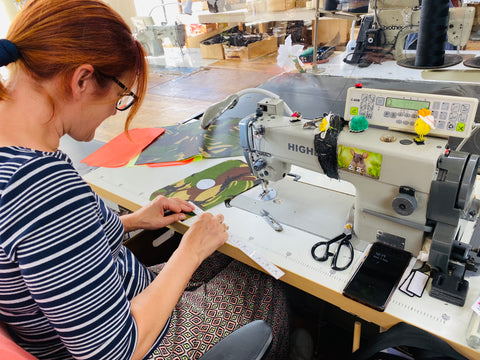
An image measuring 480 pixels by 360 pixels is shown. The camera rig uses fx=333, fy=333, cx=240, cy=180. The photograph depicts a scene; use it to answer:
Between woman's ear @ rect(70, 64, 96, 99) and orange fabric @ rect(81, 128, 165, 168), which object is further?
orange fabric @ rect(81, 128, 165, 168)

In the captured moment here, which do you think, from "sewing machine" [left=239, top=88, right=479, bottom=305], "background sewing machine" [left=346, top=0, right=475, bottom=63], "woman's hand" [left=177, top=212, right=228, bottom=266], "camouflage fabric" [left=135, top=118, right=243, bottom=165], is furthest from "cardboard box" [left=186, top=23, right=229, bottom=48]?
"woman's hand" [left=177, top=212, right=228, bottom=266]

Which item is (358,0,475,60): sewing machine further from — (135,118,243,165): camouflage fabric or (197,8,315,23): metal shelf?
(135,118,243,165): camouflage fabric

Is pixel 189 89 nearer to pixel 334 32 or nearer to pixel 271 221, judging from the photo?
pixel 334 32

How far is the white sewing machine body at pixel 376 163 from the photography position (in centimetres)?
76

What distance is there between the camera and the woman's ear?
2.02 ft

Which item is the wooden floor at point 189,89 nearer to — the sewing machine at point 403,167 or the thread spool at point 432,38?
the thread spool at point 432,38

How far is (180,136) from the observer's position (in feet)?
5.82

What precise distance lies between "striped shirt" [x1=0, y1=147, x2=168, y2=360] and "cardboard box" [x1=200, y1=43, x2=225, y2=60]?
342 centimetres

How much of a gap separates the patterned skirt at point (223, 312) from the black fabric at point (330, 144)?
42cm

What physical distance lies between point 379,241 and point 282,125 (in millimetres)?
427

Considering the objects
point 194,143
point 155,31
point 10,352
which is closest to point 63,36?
point 10,352

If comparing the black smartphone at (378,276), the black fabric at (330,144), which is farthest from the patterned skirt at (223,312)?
the black fabric at (330,144)

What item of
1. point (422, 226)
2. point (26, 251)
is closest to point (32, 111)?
point (26, 251)

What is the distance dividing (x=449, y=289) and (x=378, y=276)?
0.15 metres
